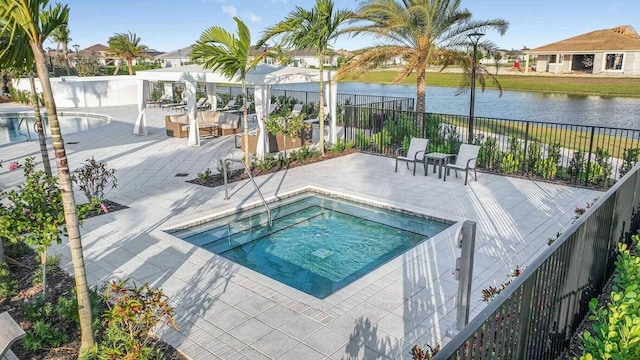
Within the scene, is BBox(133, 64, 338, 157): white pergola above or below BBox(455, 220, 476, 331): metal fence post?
above

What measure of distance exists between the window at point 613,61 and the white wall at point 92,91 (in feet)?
139

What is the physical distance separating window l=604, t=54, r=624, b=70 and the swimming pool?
44.4m

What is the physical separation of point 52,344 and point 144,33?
38538 millimetres

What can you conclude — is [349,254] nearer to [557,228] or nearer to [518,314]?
[557,228]

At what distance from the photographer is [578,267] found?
3.32 m

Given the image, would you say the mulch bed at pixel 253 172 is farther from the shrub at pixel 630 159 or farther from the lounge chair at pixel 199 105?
the lounge chair at pixel 199 105

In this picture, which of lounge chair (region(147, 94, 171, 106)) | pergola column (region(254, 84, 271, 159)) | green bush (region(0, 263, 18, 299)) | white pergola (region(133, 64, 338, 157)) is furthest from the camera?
lounge chair (region(147, 94, 171, 106))

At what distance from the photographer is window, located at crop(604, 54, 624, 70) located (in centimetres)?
4269

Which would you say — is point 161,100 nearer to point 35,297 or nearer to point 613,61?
point 35,297

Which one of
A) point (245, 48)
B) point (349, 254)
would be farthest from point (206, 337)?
point (245, 48)

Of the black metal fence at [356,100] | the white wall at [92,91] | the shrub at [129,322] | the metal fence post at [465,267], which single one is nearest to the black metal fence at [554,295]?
the metal fence post at [465,267]

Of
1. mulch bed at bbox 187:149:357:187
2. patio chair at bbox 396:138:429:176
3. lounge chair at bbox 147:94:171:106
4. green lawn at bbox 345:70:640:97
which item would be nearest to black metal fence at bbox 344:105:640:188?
patio chair at bbox 396:138:429:176

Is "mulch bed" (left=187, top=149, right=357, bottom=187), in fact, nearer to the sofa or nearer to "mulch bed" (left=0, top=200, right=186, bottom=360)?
"mulch bed" (left=0, top=200, right=186, bottom=360)

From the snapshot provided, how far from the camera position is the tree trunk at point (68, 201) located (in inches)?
115
